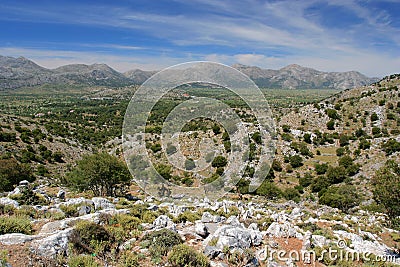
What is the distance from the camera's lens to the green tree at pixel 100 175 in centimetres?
2269

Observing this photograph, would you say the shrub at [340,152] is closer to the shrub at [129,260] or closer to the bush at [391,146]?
the bush at [391,146]

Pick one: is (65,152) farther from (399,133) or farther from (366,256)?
(399,133)

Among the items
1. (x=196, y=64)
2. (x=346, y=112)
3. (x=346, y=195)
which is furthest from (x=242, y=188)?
(x=346, y=112)

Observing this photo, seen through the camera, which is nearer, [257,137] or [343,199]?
[343,199]

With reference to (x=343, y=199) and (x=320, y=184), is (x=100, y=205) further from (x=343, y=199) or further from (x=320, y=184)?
(x=320, y=184)

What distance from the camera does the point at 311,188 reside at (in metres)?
34.5

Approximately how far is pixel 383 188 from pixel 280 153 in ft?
98.5

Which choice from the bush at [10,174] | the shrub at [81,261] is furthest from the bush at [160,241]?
the bush at [10,174]

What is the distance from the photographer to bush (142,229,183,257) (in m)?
9.34

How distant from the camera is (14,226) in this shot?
970 cm

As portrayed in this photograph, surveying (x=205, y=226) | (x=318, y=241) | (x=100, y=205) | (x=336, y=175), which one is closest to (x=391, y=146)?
(x=336, y=175)

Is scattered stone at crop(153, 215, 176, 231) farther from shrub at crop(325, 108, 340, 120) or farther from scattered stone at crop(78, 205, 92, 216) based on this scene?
shrub at crop(325, 108, 340, 120)

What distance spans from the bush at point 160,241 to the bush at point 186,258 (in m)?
0.59
